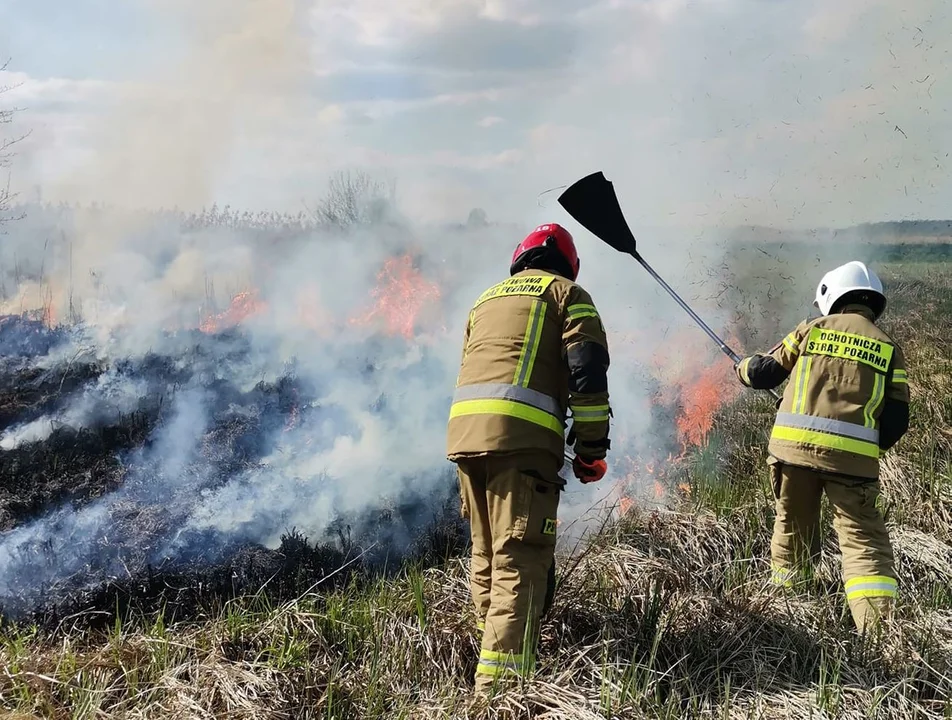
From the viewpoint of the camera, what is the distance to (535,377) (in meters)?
3.27

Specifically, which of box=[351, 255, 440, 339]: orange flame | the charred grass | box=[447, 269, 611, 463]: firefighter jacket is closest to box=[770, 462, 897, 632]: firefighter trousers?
the charred grass

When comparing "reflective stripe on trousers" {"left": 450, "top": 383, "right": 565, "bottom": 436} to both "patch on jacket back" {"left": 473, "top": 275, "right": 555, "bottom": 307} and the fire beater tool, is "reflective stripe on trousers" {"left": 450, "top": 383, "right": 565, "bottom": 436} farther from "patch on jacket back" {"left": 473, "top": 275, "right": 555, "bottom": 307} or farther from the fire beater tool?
the fire beater tool

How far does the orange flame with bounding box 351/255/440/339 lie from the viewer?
24.9ft

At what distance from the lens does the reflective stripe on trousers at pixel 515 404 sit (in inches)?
127

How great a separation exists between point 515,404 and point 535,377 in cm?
16

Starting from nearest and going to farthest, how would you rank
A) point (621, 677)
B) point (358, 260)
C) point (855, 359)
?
1. point (621, 677)
2. point (855, 359)
3. point (358, 260)

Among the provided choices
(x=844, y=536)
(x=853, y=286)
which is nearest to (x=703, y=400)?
(x=853, y=286)

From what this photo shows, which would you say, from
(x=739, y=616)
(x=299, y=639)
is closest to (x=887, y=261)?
(x=739, y=616)

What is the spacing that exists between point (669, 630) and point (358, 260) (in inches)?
232

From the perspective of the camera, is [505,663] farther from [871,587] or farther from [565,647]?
[871,587]

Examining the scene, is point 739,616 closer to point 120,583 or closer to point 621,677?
point 621,677

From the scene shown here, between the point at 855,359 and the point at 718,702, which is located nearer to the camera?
the point at 718,702

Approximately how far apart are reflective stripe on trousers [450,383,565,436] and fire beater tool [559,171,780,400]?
5.85 feet

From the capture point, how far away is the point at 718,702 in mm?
3002
